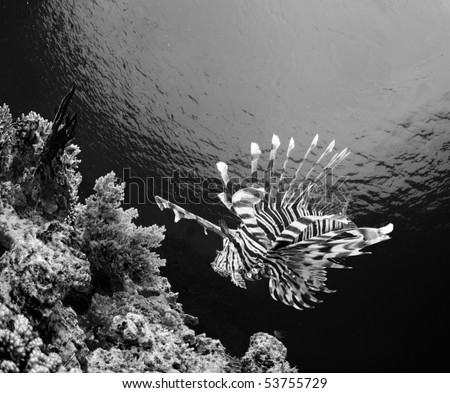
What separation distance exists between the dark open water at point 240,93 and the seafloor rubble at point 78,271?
28.2ft

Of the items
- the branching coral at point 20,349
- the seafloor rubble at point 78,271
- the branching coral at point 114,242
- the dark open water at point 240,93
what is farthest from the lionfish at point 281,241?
the dark open water at point 240,93

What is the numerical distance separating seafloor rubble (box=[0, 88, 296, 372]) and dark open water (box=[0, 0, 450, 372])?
→ 8586 mm

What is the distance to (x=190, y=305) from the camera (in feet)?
55.9

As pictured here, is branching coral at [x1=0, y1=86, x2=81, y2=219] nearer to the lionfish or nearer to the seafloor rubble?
the seafloor rubble

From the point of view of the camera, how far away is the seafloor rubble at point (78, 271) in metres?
2.38

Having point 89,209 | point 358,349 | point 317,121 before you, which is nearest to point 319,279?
point 89,209

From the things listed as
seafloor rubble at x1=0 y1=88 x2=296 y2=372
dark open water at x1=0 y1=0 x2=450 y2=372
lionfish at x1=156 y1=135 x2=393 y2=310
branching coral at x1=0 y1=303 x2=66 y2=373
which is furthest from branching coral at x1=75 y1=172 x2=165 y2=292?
dark open water at x1=0 y1=0 x2=450 y2=372

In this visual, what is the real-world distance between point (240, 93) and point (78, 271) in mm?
10863

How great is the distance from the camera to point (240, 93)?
40.9 feet

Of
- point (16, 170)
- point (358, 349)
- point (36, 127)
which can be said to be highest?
point (36, 127)

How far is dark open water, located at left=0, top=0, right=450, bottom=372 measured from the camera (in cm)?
1020

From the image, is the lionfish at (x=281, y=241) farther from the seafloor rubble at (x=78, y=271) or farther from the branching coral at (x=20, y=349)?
the branching coral at (x=20, y=349)
